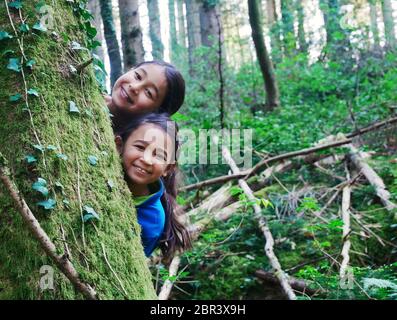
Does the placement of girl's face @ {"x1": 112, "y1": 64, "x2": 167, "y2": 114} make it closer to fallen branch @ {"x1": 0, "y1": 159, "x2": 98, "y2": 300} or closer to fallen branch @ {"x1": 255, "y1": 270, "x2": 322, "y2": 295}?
fallen branch @ {"x1": 0, "y1": 159, "x2": 98, "y2": 300}

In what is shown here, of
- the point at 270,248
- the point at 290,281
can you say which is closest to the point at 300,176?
the point at 270,248

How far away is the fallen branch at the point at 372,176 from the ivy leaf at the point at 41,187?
389 centimetres

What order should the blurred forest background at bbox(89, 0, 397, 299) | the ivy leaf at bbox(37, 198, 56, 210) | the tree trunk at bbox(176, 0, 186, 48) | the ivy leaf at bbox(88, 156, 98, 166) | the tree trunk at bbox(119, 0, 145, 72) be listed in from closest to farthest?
the ivy leaf at bbox(37, 198, 56, 210) → the ivy leaf at bbox(88, 156, 98, 166) → the blurred forest background at bbox(89, 0, 397, 299) → the tree trunk at bbox(119, 0, 145, 72) → the tree trunk at bbox(176, 0, 186, 48)

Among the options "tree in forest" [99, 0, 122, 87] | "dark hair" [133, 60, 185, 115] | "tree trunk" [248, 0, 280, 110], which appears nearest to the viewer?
"dark hair" [133, 60, 185, 115]

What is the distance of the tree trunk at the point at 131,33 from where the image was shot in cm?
697

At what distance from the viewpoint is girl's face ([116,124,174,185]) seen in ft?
8.12

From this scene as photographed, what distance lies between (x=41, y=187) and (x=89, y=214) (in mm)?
218

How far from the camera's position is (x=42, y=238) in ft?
5.37

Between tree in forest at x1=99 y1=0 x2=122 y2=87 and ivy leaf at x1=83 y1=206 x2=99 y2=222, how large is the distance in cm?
611

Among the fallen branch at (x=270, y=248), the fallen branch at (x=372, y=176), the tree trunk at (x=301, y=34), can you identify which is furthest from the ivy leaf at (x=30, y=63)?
the tree trunk at (x=301, y=34)

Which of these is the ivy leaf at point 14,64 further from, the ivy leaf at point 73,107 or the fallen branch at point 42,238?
the fallen branch at point 42,238

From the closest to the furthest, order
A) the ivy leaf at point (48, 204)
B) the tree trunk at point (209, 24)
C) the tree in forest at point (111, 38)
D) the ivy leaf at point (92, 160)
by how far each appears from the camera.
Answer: the ivy leaf at point (48, 204) < the ivy leaf at point (92, 160) < the tree in forest at point (111, 38) < the tree trunk at point (209, 24)

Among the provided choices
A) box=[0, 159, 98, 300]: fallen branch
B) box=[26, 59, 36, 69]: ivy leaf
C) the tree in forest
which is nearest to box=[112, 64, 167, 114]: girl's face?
Result: box=[26, 59, 36, 69]: ivy leaf

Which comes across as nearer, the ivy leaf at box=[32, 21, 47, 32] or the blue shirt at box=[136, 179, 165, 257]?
the ivy leaf at box=[32, 21, 47, 32]
